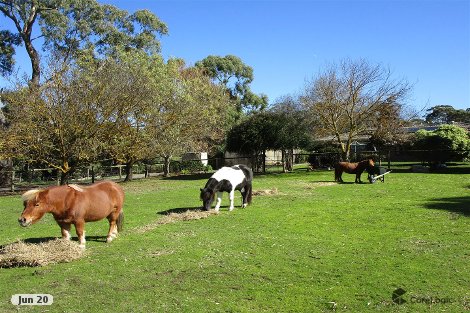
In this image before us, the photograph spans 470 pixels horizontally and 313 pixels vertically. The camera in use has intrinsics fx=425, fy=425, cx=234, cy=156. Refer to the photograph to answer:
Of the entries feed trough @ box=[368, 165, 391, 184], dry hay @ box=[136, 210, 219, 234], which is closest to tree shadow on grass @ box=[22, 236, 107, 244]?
dry hay @ box=[136, 210, 219, 234]

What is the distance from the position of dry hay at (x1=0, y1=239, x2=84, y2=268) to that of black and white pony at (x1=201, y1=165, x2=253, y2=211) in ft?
15.6

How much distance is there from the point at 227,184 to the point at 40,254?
585 centimetres

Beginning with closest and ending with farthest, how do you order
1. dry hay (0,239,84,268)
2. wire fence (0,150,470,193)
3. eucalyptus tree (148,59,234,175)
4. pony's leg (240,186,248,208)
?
dry hay (0,239,84,268), pony's leg (240,186,248,208), eucalyptus tree (148,59,234,175), wire fence (0,150,470,193)

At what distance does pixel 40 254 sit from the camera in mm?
6949

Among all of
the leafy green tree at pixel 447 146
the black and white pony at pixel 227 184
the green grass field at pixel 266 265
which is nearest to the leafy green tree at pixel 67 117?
the green grass field at pixel 266 265

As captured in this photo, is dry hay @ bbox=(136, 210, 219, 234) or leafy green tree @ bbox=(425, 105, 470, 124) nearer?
dry hay @ bbox=(136, 210, 219, 234)

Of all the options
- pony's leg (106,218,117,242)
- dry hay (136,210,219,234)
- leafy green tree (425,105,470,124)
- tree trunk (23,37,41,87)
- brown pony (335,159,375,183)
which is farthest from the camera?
leafy green tree (425,105,470,124)

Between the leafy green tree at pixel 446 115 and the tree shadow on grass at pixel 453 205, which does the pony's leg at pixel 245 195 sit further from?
the leafy green tree at pixel 446 115

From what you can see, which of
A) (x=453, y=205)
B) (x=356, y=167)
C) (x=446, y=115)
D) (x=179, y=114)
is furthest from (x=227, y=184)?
(x=446, y=115)

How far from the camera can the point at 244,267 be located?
21.2 feet

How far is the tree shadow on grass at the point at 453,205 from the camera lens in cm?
1125

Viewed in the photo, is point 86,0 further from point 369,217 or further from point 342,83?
point 369,217

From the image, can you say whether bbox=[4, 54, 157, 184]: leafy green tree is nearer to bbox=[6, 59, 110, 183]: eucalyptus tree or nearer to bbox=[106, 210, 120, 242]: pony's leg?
bbox=[6, 59, 110, 183]: eucalyptus tree

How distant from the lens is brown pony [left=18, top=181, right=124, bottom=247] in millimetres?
7270
